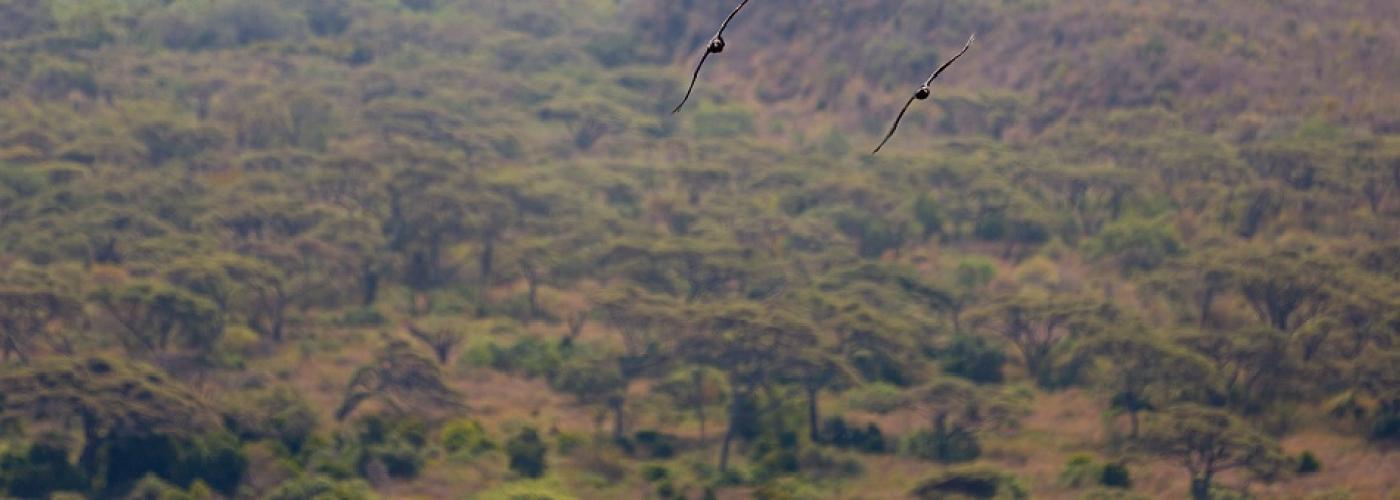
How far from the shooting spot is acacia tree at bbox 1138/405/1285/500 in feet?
181

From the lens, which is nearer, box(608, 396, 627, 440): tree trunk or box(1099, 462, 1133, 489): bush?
box(1099, 462, 1133, 489): bush

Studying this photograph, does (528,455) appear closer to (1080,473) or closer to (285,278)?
(1080,473)

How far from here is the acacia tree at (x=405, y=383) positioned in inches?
2434

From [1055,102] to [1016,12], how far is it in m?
10.5

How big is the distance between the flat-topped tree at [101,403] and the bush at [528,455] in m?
7.57

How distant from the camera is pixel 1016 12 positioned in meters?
108

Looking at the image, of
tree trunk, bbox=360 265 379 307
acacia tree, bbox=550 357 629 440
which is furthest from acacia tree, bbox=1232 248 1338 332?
tree trunk, bbox=360 265 379 307

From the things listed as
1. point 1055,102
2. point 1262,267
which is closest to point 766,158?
point 1055,102

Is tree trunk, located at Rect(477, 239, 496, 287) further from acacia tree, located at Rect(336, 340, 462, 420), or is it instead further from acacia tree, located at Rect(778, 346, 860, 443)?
acacia tree, located at Rect(778, 346, 860, 443)

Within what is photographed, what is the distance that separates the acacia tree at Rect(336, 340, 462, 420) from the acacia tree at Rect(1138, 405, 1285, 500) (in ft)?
62.6

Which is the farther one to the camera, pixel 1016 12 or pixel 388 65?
pixel 388 65

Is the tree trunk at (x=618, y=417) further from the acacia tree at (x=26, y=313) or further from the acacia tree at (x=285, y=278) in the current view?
the acacia tree at (x=26, y=313)

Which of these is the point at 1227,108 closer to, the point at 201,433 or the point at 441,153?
the point at 441,153

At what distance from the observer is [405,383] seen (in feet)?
204
